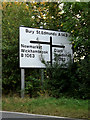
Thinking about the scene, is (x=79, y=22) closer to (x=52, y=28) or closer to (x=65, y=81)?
(x=65, y=81)

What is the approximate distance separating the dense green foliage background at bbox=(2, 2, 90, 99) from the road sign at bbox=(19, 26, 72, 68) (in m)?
0.53

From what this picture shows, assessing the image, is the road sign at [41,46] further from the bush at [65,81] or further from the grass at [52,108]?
the grass at [52,108]

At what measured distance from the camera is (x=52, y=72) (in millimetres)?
14000

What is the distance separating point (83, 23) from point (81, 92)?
10.8 feet

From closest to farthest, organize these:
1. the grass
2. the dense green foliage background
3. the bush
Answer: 1. the grass
2. the dense green foliage background
3. the bush

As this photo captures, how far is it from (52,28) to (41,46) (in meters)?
2.71

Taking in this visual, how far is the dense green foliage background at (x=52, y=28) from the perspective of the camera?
43.4 ft

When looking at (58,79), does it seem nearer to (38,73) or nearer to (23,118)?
(38,73)

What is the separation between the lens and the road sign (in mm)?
13641

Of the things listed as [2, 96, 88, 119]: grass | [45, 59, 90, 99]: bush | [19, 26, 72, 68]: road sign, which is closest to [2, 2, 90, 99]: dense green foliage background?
[45, 59, 90, 99]: bush

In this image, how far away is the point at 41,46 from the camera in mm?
14297

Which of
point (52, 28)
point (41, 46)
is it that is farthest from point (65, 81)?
point (52, 28)

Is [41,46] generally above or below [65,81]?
above

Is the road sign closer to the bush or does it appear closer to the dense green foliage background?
the dense green foliage background
